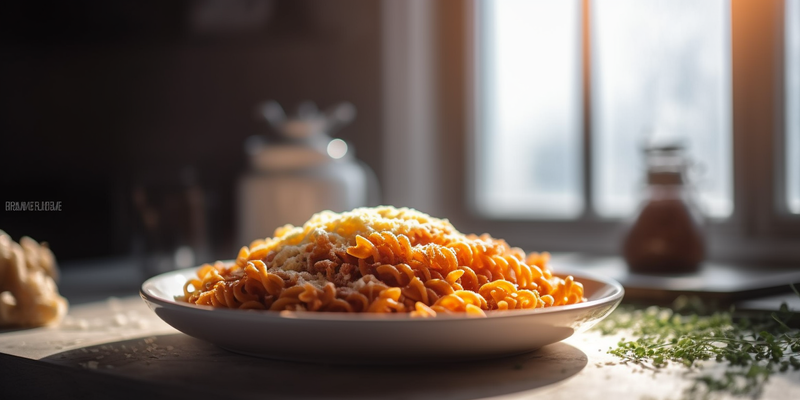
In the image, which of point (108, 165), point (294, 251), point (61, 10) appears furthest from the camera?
point (108, 165)

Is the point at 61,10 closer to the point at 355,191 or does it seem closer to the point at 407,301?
the point at 355,191

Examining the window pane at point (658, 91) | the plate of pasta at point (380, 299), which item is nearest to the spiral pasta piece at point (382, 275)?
the plate of pasta at point (380, 299)

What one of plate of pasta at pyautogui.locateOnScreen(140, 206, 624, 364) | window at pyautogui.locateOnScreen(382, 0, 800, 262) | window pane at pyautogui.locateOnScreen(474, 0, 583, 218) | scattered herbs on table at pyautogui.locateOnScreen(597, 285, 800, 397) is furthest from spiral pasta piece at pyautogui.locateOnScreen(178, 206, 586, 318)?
window pane at pyautogui.locateOnScreen(474, 0, 583, 218)

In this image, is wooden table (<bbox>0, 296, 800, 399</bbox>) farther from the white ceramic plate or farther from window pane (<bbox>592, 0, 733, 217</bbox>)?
window pane (<bbox>592, 0, 733, 217</bbox>)

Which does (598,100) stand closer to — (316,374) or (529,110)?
(529,110)

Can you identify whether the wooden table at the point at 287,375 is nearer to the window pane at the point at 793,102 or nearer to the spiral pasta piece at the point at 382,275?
the spiral pasta piece at the point at 382,275

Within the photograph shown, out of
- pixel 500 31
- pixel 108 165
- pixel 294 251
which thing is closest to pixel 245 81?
pixel 108 165
